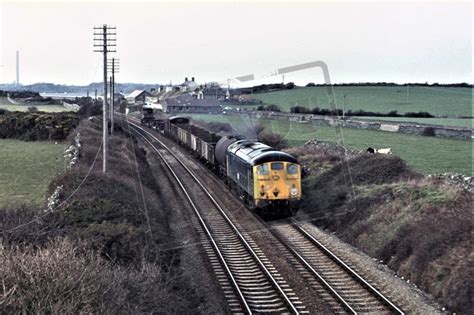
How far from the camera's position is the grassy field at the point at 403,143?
31.0 meters

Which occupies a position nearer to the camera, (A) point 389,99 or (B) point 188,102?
(A) point 389,99

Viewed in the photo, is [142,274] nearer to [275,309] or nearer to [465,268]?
[275,309]

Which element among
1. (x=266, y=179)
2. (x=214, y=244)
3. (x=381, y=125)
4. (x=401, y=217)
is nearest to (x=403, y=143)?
(x=381, y=125)

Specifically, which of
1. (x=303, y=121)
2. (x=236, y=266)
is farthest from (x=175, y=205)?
(x=303, y=121)

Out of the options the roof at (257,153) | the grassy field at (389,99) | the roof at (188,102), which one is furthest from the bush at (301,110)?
the roof at (257,153)

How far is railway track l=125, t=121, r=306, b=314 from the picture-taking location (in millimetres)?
15188

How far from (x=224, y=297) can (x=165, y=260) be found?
3205 millimetres

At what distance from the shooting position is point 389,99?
96562mm

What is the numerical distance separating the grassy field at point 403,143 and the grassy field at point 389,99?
3.90m

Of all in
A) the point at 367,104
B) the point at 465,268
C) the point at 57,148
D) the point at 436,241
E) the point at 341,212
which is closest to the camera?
the point at 465,268

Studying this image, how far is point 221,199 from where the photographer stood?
1212 inches

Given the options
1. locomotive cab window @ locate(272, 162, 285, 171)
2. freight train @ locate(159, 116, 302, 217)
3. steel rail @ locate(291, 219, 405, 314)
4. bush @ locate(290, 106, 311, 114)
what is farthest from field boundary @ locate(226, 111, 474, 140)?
steel rail @ locate(291, 219, 405, 314)

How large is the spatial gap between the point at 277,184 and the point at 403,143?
2055cm

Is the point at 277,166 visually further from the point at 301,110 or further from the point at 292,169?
the point at 301,110
